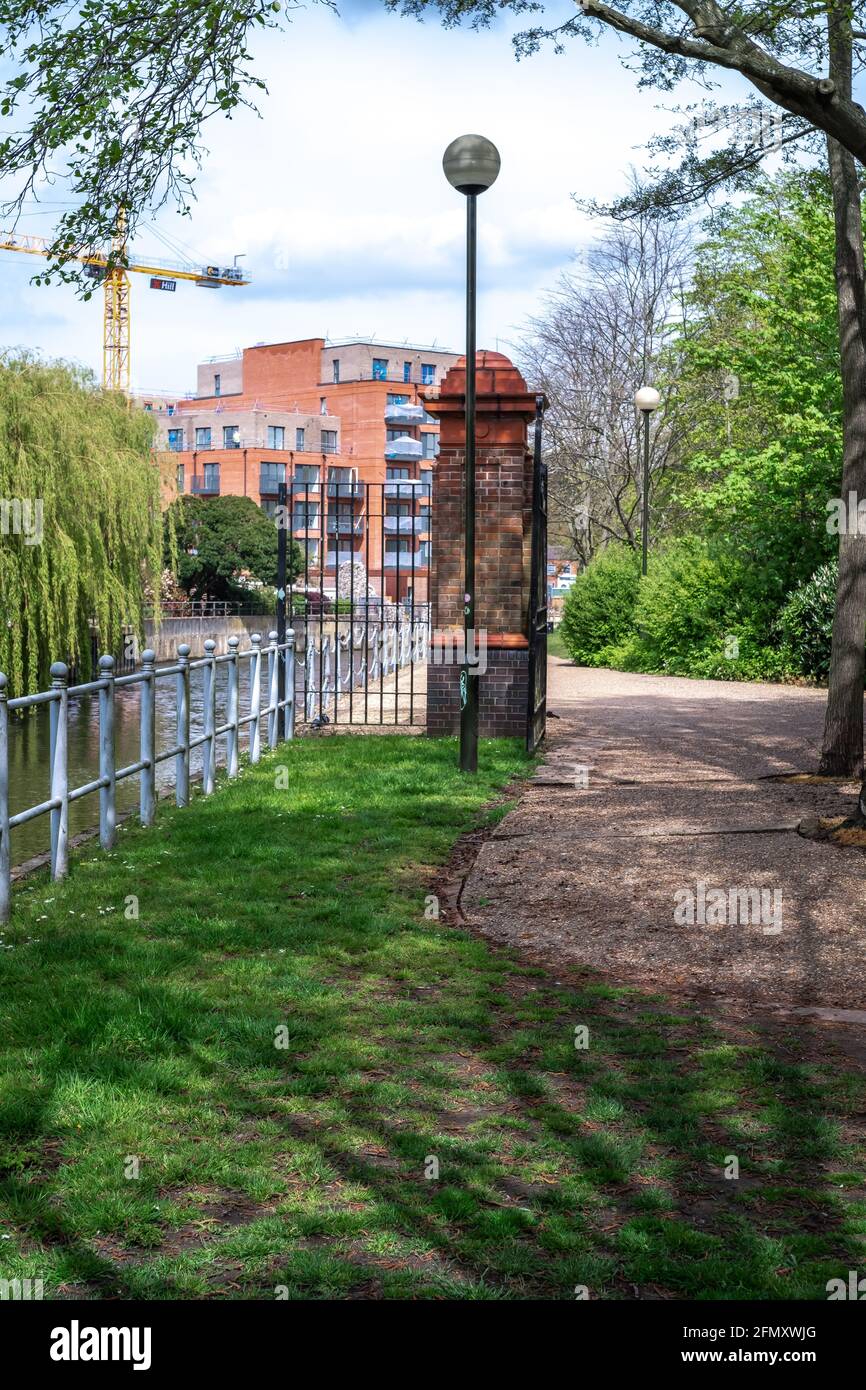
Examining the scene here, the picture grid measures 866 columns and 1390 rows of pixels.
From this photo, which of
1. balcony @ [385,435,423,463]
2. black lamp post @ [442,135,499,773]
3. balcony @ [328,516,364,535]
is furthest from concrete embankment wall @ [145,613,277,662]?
balcony @ [385,435,423,463]

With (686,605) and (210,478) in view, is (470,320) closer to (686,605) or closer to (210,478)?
(686,605)

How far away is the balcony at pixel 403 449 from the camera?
99575 millimetres

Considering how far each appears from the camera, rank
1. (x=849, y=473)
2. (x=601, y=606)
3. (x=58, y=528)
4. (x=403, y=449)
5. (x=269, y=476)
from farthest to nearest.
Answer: (x=403, y=449), (x=269, y=476), (x=601, y=606), (x=58, y=528), (x=849, y=473)

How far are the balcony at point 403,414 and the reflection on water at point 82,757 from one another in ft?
232

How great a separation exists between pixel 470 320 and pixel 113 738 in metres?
5.08

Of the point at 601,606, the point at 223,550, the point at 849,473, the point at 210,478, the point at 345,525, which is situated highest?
the point at 210,478

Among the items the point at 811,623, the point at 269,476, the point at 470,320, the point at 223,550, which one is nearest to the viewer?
the point at 470,320

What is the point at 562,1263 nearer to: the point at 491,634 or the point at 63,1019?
the point at 63,1019


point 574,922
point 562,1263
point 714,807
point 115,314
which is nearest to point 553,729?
point 714,807

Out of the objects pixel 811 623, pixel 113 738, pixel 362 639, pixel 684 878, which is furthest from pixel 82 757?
pixel 684 878

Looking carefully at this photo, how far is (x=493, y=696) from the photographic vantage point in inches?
542

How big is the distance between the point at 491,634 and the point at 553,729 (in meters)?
2.41

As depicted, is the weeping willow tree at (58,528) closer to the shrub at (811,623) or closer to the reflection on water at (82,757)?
the reflection on water at (82,757)

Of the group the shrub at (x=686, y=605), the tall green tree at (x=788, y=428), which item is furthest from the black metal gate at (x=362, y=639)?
the tall green tree at (x=788, y=428)
